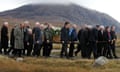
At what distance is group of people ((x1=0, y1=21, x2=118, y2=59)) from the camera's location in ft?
108

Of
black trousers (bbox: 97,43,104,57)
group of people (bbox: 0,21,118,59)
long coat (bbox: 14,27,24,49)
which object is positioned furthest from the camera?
black trousers (bbox: 97,43,104,57)

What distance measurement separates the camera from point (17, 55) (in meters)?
32.9

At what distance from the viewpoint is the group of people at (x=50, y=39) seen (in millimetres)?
32875

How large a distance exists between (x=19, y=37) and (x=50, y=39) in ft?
7.85

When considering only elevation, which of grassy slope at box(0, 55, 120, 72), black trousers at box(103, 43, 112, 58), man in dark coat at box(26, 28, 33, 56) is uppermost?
man in dark coat at box(26, 28, 33, 56)

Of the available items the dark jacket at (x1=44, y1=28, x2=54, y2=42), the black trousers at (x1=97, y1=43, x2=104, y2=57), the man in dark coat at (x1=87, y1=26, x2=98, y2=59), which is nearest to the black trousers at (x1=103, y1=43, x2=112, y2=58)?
the black trousers at (x1=97, y1=43, x2=104, y2=57)

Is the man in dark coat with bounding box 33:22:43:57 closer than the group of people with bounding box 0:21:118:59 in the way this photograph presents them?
No

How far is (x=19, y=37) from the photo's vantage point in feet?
107

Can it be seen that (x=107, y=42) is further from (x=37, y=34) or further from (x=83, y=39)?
(x=37, y=34)

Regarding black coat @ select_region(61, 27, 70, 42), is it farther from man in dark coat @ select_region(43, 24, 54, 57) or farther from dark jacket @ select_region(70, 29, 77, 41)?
man in dark coat @ select_region(43, 24, 54, 57)

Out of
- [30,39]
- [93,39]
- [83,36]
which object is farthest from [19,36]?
[93,39]

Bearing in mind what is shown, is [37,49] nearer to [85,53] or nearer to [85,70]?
[85,53]

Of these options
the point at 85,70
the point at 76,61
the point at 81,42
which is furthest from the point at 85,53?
the point at 85,70

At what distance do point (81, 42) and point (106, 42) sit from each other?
6.81 ft
